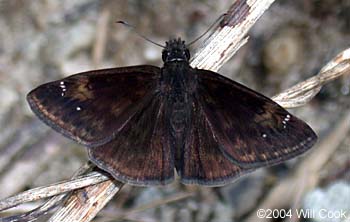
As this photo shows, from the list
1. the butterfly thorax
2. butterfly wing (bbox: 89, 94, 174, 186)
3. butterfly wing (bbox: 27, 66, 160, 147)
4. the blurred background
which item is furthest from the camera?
the blurred background

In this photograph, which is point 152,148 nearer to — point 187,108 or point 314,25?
point 187,108

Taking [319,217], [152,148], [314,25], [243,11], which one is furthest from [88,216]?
[314,25]

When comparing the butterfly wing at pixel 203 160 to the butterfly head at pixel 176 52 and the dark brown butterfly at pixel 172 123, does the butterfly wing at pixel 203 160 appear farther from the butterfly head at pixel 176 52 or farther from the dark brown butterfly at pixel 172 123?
the butterfly head at pixel 176 52

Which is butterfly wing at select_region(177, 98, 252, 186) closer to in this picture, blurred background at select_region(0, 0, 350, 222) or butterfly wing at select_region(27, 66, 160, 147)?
butterfly wing at select_region(27, 66, 160, 147)

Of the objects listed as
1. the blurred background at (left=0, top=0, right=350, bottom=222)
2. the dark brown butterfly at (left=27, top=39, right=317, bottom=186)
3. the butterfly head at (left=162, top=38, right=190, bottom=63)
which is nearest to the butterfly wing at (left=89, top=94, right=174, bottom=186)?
the dark brown butterfly at (left=27, top=39, right=317, bottom=186)

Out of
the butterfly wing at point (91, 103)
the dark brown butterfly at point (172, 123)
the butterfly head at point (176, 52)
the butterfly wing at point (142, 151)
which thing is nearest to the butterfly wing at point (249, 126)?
the dark brown butterfly at point (172, 123)

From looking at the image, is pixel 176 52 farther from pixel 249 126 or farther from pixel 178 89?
pixel 249 126

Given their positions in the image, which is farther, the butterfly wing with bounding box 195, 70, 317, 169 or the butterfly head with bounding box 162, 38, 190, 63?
the butterfly head with bounding box 162, 38, 190, 63
